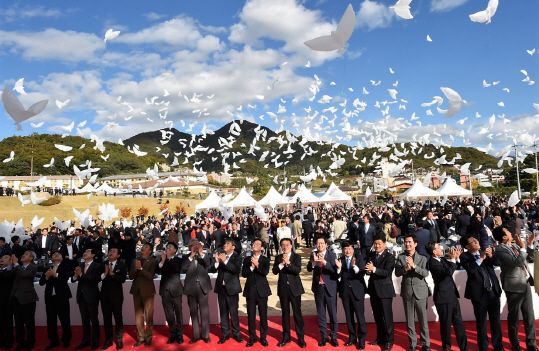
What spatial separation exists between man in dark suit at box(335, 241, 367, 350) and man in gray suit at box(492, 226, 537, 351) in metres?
1.52

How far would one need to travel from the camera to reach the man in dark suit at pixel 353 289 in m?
4.25

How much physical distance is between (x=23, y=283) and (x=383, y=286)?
4.77 meters

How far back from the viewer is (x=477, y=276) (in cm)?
387

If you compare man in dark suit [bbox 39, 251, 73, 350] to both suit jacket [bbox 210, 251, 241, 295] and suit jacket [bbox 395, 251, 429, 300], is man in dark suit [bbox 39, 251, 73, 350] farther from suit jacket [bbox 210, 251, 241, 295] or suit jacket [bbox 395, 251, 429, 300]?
suit jacket [bbox 395, 251, 429, 300]

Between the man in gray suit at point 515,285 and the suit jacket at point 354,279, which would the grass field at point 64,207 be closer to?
the suit jacket at point 354,279

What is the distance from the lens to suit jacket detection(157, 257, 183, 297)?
4641mm

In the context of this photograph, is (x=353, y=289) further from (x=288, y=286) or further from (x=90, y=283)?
(x=90, y=283)

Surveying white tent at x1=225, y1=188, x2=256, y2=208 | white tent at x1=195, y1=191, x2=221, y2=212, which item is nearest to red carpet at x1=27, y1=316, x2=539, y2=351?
white tent at x1=225, y1=188, x2=256, y2=208

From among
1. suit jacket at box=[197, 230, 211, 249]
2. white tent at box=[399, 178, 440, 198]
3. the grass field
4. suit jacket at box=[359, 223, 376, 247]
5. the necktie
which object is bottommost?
the grass field

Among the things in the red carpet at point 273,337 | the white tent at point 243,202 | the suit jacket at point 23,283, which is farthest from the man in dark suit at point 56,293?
the white tent at point 243,202

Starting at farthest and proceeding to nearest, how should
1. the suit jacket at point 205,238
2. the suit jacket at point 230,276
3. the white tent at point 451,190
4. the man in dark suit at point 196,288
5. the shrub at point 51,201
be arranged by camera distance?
the shrub at point 51,201
the white tent at point 451,190
the suit jacket at point 205,238
the man in dark suit at point 196,288
the suit jacket at point 230,276

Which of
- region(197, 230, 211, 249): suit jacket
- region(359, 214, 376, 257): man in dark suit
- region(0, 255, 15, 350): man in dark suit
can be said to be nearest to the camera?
region(0, 255, 15, 350): man in dark suit

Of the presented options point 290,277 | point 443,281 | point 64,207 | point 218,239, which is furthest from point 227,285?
point 64,207

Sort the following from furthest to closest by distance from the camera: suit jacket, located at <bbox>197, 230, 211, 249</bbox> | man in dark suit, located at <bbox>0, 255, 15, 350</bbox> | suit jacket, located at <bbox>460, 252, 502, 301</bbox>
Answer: suit jacket, located at <bbox>197, 230, 211, 249</bbox> → man in dark suit, located at <bbox>0, 255, 15, 350</bbox> → suit jacket, located at <bbox>460, 252, 502, 301</bbox>
